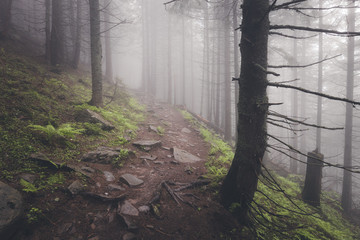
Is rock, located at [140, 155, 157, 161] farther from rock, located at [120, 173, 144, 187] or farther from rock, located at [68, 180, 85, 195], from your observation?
rock, located at [68, 180, 85, 195]

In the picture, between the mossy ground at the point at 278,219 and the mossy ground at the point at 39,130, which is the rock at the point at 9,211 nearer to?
the mossy ground at the point at 39,130

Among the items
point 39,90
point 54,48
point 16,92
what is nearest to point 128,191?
point 16,92

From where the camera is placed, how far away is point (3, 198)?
2127 millimetres

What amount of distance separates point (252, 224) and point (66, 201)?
3.41 meters

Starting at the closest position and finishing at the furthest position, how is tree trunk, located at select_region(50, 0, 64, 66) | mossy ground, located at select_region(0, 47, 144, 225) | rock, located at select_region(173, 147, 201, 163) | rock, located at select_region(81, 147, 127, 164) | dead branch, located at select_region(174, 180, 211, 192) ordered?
mossy ground, located at select_region(0, 47, 144, 225) < dead branch, located at select_region(174, 180, 211, 192) < rock, located at select_region(81, 147, 127, 164) < rock, located at select_region(173, 147, 201, 163) < tree trunk, located at select_region(50, 0, 64, 66)

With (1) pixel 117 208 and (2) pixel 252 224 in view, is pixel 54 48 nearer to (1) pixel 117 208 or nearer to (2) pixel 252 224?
(1) pixel 117 208

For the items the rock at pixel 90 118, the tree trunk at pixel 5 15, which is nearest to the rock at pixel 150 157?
the rock at pixel 90 118

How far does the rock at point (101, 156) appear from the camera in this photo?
4.29 metres

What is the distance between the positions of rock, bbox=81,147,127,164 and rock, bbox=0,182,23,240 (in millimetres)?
1923

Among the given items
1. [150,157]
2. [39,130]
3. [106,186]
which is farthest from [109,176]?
[39,130]

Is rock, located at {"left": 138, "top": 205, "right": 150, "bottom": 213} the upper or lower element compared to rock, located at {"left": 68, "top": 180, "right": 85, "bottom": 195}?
lower

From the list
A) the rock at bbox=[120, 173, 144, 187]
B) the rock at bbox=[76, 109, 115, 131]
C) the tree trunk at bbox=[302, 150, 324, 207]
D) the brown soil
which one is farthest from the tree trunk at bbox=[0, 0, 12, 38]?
the tree trunk at bbox=[302, 150, 324, 207]

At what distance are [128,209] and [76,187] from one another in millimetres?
1088

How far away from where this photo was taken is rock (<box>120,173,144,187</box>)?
3828 millimetres
